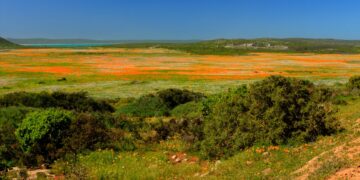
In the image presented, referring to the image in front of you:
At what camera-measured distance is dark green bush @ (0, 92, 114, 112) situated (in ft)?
77.5

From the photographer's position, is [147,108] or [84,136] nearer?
[84,136]

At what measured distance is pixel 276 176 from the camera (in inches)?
361

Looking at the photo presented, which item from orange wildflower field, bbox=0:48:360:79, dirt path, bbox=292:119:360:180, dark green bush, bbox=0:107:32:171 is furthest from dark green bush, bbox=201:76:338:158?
orange wildflower field, bbox=0:48:360:79

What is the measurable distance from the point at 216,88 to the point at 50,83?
18448mm

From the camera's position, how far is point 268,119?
12.3 metres

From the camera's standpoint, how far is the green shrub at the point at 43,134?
13.7 m

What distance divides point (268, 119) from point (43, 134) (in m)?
7.14

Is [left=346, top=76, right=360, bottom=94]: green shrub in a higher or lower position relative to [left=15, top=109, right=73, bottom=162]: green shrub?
lower

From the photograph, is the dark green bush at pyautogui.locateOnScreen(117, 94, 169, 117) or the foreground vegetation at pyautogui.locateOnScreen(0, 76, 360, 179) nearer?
the foreground vegetation at pyautogui.locateOnScreen(0, 76, 360, 179)

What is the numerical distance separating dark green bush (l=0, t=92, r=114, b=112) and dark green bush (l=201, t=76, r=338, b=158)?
1251 cm

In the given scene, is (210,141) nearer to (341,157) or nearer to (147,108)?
(341,157)

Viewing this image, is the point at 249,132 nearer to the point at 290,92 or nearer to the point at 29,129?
the point at 290,92

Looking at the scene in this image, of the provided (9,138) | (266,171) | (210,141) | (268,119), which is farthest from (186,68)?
(266,171)

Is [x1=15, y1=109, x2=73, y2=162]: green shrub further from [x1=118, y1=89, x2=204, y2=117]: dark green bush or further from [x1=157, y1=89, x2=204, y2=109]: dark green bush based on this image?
A: [x1=157, y1=89, x2=204, y2=109]: dark green bush
